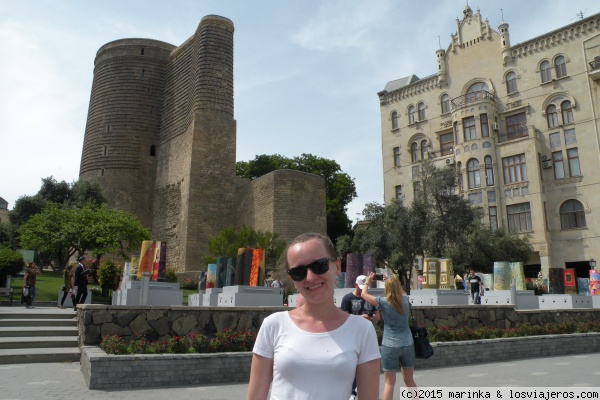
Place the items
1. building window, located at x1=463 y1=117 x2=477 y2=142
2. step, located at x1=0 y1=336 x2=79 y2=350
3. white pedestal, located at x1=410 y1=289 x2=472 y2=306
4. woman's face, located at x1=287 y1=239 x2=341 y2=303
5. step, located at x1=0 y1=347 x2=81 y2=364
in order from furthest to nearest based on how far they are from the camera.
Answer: building window, located at x1=463 y1=117 x2=477 y2=142, white pedestal, located at x1=410 y1=289 x2=472 y2=306, step, located at x1=0 y1=336 x2=79 y2=350, step, located at x1=0 y1=347 x2=81 y2=364, woman's face, located at x1=287 y1=239 x2=341 y2=303

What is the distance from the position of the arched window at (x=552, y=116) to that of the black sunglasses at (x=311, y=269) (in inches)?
1398

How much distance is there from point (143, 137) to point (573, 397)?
139ft

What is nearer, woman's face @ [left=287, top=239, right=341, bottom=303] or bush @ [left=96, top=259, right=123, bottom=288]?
woman's face @ [left=287, top=239, right=341, bottom=303]

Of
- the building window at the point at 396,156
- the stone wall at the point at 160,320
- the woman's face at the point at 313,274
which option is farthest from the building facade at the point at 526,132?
the woman's face at the point at 313,274

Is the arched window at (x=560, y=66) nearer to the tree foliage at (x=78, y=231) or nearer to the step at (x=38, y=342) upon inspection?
the tree foliage at (x=78, y=231)

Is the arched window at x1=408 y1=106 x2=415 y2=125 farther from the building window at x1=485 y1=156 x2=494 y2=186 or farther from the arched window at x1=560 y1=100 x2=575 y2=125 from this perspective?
the arched window at x1=560 y1=100 x2=575 y2=125

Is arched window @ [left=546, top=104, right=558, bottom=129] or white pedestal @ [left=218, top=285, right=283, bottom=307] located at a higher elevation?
arched window @ [left=546, top=104, right=558, bottom=129]

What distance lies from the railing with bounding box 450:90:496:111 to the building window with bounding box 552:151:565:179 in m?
5.82

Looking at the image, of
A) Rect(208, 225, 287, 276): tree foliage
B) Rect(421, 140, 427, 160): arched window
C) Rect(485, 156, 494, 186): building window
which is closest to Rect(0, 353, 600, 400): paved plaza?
Rect(208, 225, 287, 276): tree foliage

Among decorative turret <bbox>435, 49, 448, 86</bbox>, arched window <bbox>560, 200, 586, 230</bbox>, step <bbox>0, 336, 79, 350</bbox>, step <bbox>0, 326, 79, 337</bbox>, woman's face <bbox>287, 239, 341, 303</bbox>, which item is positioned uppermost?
decorative turret <bbox>435, 49, 448, 86</bbox>

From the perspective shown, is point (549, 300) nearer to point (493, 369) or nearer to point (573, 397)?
point (493, 369)

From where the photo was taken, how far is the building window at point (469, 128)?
3484cm

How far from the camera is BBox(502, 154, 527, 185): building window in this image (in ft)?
107

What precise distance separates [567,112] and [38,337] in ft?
110
